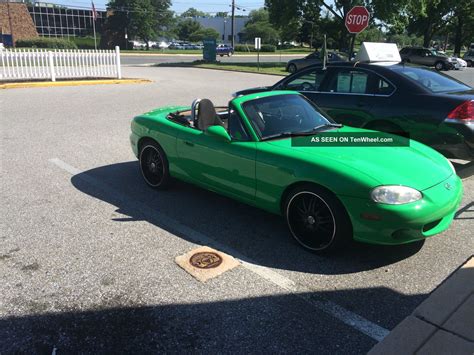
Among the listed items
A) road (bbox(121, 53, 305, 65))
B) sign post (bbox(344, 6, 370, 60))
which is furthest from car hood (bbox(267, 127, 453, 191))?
road (bbox(121, 53, 305, 65))

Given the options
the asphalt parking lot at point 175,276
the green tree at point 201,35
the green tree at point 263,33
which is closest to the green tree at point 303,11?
the asphalt parking lot at point 175,276

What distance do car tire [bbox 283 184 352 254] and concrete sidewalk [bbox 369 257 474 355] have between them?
837mm

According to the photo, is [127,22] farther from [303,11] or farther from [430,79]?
[430,79]

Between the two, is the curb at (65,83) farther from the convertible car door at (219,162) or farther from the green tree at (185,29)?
the green tree at (185,29)

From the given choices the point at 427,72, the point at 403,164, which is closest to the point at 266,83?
the point at 427,72

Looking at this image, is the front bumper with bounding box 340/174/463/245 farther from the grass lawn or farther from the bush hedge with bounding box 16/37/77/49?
the bush hedge with bounding box 16/37/77/49

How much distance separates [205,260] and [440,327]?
1.87m

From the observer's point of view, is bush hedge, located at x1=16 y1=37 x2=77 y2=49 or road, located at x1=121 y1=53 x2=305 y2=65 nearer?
road, located at x1=121 y1=53 x2=305 y2=65

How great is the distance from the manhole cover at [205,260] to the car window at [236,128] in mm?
1205

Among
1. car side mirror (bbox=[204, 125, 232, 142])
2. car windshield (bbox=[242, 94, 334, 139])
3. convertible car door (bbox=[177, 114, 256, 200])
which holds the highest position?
car windshield (bbox=[242, 94, 334, 139])

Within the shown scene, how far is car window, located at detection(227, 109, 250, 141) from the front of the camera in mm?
4234

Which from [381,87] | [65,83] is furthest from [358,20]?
[65,83]

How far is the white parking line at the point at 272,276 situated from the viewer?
111 inches

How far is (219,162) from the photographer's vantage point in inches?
172
